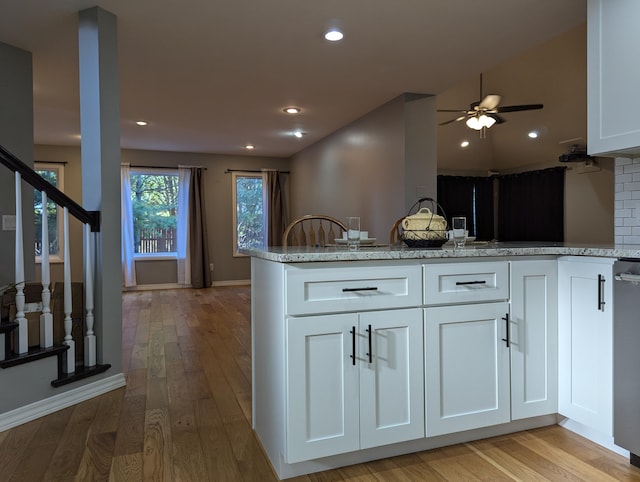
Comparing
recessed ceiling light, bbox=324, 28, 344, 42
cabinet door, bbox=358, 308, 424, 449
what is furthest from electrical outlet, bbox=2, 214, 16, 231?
cabinet door, bbox=358, 308, 424, 449

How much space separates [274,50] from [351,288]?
235 centimetres

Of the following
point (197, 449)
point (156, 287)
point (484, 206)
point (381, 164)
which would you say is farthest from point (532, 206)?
point (197, 449)

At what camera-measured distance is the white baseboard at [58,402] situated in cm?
217

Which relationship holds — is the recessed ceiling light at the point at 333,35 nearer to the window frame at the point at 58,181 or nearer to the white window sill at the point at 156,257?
the white window sill at the point at 156,257

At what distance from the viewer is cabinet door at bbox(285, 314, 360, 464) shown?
1.63 metres

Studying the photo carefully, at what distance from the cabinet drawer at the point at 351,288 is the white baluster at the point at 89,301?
65.5 inches

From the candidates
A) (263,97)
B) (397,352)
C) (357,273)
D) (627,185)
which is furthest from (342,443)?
(263,97)

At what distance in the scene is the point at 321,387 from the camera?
5.50 ft

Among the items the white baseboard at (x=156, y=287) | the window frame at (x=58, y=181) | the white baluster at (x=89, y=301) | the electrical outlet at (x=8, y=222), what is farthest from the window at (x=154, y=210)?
the white baluster at (x=89, y=301)

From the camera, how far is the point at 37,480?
1.68m

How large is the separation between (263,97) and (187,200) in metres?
3.58

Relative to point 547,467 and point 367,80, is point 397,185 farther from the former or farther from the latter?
point 547,467

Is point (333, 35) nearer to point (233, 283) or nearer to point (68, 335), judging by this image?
point (68, 335)

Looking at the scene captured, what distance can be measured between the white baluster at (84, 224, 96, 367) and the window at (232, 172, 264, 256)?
529 cm
